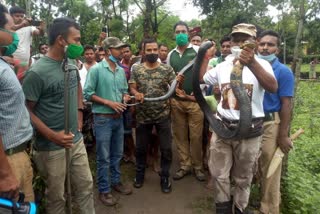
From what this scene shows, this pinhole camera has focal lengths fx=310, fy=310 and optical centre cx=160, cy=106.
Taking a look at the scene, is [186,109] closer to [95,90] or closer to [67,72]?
[95,90]

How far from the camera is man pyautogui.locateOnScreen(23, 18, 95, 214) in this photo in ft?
9.32

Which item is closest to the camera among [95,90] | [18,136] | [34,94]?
[18,136]

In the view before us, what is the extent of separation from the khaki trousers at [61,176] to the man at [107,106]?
756mm

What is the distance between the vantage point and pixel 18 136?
7.93ft

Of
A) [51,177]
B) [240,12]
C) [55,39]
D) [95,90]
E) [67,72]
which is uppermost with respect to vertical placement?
[240,12]

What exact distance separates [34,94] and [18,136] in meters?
0.52

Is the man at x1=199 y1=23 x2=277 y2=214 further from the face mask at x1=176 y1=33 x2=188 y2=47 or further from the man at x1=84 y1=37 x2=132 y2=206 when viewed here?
the face mask at x1=176 y1=33 x2=188 y2=47

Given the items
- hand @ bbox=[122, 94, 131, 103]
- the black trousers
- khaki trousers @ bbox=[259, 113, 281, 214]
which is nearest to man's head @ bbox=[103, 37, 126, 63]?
hand @ bbox=[122, 94, 131, 103]

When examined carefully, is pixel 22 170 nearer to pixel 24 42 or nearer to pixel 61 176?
pixel 61 176

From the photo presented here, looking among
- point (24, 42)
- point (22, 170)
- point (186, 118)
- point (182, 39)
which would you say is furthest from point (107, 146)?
point (24, 42)

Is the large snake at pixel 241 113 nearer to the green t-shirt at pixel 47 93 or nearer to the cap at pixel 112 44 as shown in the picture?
the green t-shirt at pixel 47 93

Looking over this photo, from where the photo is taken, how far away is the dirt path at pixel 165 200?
4.09m

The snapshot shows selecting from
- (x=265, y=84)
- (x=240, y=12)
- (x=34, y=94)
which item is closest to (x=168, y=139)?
(x=265, y=84)

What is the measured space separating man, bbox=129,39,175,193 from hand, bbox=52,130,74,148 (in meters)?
1.52
